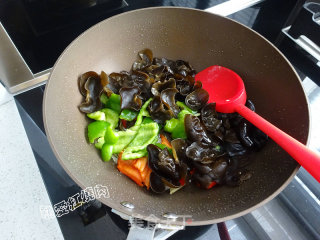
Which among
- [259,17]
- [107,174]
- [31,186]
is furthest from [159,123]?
[259,17]

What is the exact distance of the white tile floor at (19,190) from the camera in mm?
909

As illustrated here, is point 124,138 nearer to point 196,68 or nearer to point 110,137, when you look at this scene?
point 110,137

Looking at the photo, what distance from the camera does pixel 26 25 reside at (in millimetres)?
987

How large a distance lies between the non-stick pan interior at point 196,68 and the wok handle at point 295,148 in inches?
1.6

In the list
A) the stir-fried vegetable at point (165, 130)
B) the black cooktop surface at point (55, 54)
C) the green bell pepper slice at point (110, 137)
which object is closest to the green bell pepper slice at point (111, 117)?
the stir-fried vegetable at point (165, 130)

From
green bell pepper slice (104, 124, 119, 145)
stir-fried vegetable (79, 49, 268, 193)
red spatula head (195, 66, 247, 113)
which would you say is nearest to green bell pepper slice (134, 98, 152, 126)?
stir-fried vegetable (79, 49, 268, 193)

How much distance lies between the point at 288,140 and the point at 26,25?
0.94m

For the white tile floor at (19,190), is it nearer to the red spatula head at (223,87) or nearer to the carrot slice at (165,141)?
the carrot slice at (165,141)

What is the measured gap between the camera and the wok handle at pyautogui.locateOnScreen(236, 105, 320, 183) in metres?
0.68

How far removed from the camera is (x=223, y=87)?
39.5 inches

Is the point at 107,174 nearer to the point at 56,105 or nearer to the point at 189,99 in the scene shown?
the point at 56,105

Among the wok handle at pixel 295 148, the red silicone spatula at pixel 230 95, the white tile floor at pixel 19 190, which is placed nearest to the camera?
the wok handle at pixel 295 148

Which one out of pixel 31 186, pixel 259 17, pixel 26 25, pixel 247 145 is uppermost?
pixel 26 25

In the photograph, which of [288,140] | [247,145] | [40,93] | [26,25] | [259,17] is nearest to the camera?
[288,140]
